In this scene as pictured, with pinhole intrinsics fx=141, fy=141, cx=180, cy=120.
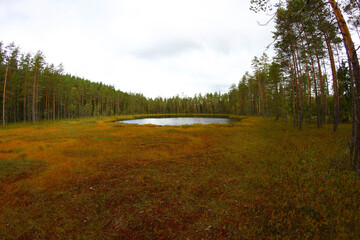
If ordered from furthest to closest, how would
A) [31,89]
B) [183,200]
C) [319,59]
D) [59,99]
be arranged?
[59,99] → [31,89] → [319,59] → [183,200]

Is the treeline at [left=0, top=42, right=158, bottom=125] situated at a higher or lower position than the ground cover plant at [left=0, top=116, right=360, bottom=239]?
higher

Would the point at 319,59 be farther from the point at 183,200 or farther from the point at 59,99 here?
the point at 59,99

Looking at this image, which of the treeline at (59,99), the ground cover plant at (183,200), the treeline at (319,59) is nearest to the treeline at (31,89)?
the treeline at (59,99)

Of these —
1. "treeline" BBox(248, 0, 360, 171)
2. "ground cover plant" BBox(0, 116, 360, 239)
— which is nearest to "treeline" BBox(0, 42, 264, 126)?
"ground cover plant" BBox(0, 116, 360, 239)

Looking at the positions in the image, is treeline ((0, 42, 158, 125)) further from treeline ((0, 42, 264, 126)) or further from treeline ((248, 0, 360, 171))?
treeline ((248, 0, 360, 171))

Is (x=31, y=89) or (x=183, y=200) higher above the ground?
(x=31, y=89)

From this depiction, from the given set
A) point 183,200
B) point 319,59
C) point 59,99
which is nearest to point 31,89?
point 59,99

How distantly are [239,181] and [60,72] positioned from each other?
68.6 meters

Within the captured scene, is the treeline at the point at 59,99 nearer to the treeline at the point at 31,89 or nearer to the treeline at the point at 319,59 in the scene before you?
the treeline at the point at 31,89

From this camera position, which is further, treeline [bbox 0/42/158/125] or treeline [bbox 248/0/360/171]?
treeline [bbox 0/42/158/125]

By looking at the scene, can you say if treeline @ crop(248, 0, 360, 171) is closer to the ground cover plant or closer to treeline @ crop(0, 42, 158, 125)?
the ground cover plant

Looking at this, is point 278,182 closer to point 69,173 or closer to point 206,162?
point 206,162

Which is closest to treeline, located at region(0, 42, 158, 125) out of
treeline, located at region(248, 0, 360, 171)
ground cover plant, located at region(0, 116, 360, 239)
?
ground cover plant, located at region(0, 116, 360, 239)

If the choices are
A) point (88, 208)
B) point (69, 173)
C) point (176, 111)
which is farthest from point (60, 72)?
point (176, 111)
